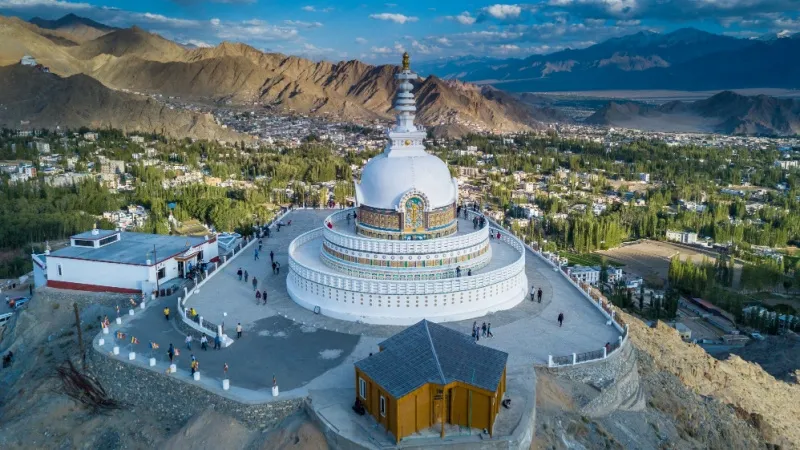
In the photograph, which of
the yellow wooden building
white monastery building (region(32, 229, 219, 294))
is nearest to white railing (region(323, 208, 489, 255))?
the yellow wooden building

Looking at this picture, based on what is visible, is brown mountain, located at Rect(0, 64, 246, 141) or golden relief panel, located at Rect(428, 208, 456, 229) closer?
golden relief panel, located at Rect(428, 208, 456, 229)

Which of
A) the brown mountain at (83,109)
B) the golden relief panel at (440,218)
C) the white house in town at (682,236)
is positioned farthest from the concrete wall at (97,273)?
the brown mountain at (83,109)

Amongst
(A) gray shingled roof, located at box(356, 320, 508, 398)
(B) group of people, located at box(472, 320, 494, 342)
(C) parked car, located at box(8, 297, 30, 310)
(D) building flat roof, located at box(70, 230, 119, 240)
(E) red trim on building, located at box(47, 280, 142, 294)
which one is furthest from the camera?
(C) parked car, located at box(8, 297, 30, 310)

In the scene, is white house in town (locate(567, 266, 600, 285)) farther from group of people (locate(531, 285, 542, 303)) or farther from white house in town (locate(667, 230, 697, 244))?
group of people (locate(531, 285, 542, 303))

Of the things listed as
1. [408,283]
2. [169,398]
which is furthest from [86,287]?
[408,283]

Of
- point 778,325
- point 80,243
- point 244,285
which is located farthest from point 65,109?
point 778,325

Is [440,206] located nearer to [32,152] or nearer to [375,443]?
[375,443]
